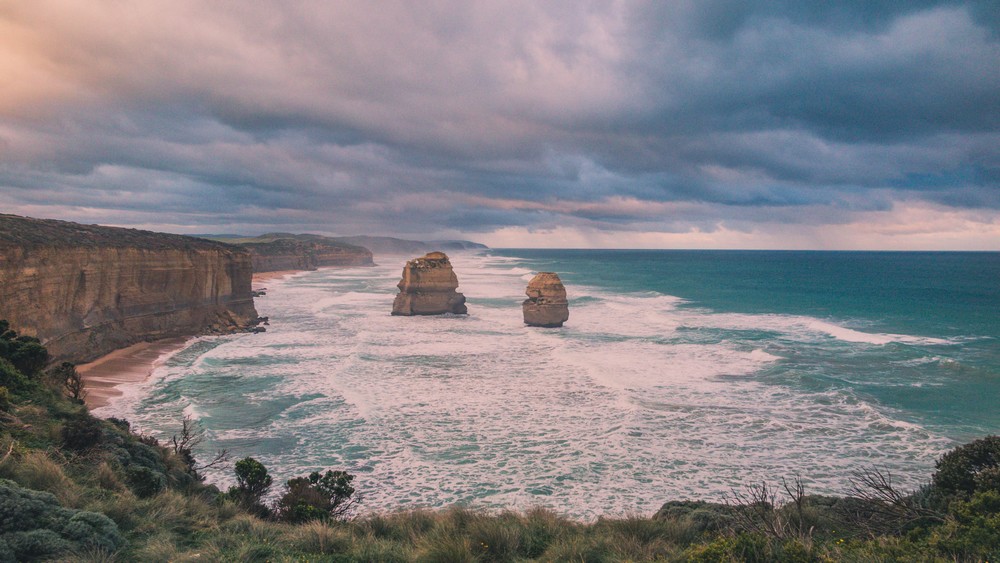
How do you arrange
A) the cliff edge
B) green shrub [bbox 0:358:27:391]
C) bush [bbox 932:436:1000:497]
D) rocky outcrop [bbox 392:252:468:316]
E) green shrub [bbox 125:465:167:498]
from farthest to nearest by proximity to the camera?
the cliff edge
rocky outcrop [bbox 392:252:468:316]
green shrub [bbox 0:358:27:391]
green shrub [bbox 125:465:167:498]
bush [bbox 932:436:1000:497]

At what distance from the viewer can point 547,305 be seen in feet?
124

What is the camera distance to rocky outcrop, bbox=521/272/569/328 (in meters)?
37.9

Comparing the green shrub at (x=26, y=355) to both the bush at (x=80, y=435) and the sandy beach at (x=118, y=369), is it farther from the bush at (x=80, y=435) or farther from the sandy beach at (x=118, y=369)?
the bush at (x=80, y=435)

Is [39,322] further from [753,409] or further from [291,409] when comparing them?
[753,409]

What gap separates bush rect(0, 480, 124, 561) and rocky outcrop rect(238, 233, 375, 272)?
90177 millimetres

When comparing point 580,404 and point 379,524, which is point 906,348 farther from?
point 379,524

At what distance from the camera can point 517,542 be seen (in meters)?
7.68

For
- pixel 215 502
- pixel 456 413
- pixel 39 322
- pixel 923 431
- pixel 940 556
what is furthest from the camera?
pixel 39 322

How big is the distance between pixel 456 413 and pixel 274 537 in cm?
1187

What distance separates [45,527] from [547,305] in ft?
109

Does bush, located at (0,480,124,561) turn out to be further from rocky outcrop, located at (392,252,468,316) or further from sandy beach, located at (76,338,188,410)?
rocky outcrop, located at (392,252,468,316)

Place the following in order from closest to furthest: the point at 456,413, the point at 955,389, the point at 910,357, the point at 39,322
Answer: the point at 456,413
the point at 955,389
the point at 39,322
the point at 910,357

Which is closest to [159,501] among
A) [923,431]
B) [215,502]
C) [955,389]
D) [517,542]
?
[215,502]

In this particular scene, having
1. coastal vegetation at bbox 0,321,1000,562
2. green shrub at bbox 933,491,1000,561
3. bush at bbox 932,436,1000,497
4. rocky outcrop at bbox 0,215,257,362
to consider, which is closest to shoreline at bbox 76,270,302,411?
rocky outcrop at bbox 0,215,257,362
